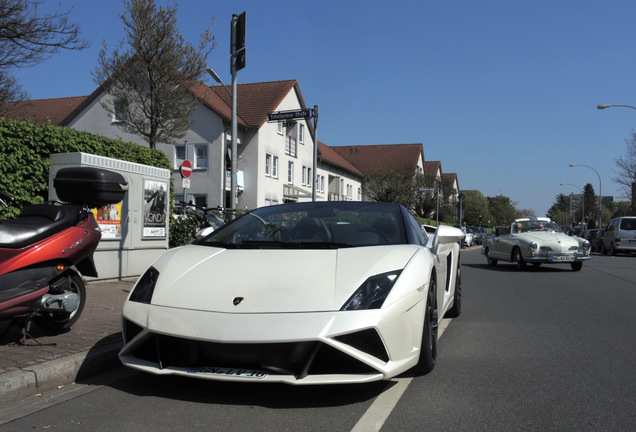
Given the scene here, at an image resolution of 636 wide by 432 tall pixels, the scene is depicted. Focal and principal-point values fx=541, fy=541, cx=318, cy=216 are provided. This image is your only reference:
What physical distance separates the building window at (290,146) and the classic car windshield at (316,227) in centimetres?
3483

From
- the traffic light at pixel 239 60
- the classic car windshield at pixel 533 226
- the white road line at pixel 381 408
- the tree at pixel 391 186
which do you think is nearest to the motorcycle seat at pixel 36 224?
the white road line at pixel 381 408

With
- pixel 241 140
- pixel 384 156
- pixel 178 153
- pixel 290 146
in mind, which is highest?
pixel 384 156

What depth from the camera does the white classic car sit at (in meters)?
13.9

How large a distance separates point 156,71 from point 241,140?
14.7 meters

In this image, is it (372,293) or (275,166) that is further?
(275,166)

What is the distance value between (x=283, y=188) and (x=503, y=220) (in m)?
116

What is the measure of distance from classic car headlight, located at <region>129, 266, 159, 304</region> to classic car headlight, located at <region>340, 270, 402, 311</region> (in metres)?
1.37

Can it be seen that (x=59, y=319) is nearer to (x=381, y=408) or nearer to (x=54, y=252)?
(x=54, y=252)

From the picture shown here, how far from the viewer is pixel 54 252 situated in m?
4.51

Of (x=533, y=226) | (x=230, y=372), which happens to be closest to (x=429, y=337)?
(x=230, y=372)

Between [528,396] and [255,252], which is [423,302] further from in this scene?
[255,252]

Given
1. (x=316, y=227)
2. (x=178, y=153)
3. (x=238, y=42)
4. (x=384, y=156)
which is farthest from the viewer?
(x=384, y=156)

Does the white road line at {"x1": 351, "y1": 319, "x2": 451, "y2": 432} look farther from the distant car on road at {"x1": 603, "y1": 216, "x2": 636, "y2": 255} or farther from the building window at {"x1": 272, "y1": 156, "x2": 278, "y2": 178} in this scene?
the building window at {"x1": 272, "y1": 156, "x2": 278, "y2": 178}

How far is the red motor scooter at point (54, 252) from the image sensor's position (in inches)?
166
